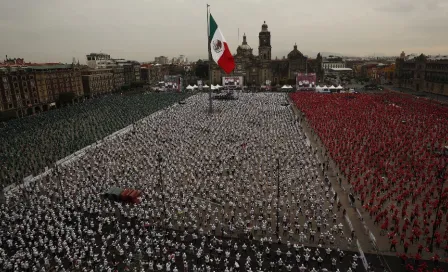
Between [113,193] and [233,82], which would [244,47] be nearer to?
[233,82]

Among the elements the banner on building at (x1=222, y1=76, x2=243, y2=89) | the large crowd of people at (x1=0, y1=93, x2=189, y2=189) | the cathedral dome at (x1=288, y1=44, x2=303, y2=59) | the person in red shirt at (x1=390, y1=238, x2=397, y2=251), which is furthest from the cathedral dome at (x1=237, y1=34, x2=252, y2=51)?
the person in red shirt at (x1=390, y1=238, x2=397, y2=251)

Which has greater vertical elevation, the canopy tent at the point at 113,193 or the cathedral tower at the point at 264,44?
the cathedral tower at the point at 264,44

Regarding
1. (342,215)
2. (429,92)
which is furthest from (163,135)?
(429,92)

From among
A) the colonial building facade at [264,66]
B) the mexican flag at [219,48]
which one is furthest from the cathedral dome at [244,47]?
the mexican flag at [219,48]

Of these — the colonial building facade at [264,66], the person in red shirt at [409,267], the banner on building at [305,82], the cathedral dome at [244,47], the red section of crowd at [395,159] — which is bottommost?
the person in red shirt at [409,267]

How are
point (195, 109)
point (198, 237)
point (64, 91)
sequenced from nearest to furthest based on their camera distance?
point (198, 237)
point (195, 109)
point (64, 91)

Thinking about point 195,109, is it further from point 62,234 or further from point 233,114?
point 62,234

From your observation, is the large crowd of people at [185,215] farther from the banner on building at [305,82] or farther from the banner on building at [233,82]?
the banner on building at [233,82]
